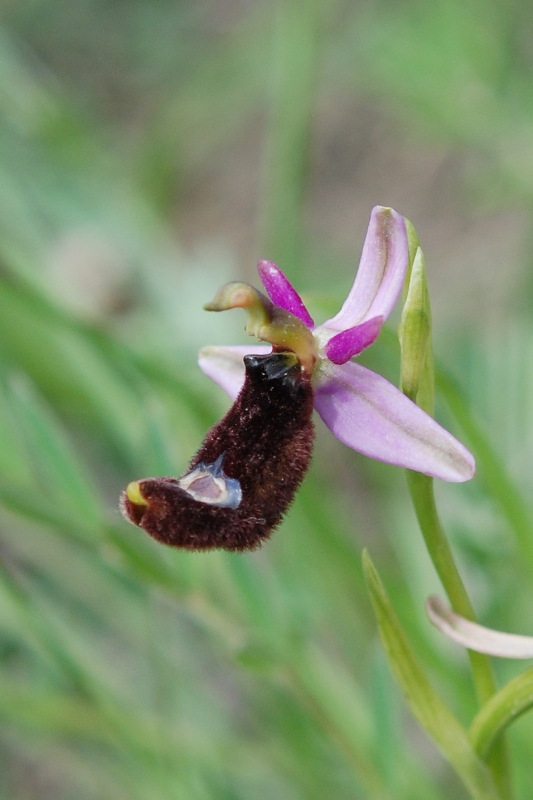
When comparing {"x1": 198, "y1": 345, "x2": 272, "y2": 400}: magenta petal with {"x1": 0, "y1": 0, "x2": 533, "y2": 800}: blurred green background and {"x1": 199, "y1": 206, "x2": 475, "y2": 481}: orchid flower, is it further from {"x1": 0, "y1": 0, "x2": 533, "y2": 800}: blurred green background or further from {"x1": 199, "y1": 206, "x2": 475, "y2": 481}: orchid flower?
{"x1": 0, "y1": 0, "x2": 533, "y2": 800}: blurred green background

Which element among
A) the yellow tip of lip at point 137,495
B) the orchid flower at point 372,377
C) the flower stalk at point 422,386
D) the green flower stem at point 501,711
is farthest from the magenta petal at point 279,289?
the green flower stem at point 501,711

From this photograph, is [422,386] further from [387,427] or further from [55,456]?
[55,456]

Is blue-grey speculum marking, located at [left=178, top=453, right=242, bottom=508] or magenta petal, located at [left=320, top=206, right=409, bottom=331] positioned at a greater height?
magenta petal, located at [left=320, top=206, right=409, bottom=331]

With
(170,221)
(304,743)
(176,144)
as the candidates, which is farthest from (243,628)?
(170,221)

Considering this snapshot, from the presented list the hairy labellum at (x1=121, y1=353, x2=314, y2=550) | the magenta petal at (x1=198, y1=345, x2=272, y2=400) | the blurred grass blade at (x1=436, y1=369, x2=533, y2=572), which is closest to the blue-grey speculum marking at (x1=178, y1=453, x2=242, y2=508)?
the hairy labellum at (x1=121, y1=353, x2=314, y2=550)

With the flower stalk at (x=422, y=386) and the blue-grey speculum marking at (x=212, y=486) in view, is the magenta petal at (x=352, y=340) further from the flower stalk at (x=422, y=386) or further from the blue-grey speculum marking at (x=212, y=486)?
the blue-grey speculum marking at (x=212, y=486)

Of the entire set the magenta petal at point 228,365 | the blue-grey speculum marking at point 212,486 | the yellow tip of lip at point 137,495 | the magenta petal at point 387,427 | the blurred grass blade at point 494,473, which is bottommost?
the yellow tip of lip at point 137,495
